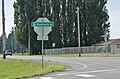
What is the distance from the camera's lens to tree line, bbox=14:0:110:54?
303 feet

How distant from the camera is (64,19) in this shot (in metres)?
98.7

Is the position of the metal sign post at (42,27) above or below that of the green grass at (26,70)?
above

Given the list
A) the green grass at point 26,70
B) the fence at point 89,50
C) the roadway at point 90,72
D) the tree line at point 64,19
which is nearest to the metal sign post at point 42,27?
the green grass at point 26,70

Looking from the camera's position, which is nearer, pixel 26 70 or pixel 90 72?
pixel 90 72

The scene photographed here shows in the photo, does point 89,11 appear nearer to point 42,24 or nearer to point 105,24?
point 105,24

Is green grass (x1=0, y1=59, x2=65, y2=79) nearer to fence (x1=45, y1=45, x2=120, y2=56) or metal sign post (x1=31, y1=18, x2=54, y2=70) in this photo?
metal sign post (x1=31, y1=18, x2=54, y2=70)

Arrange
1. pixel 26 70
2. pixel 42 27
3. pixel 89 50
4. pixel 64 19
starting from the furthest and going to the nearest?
pixel 64 19, pixel 89 50, pixel 26 70, pixel 42 27

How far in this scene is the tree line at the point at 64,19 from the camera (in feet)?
303

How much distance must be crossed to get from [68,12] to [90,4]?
6.64 metres

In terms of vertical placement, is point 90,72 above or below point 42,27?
below

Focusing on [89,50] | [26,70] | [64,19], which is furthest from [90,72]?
[64,19]

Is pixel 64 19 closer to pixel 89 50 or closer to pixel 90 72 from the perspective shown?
pixel 89 50

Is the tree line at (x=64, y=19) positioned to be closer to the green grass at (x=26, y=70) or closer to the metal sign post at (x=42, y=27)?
the green grass at (x=26, y=70)

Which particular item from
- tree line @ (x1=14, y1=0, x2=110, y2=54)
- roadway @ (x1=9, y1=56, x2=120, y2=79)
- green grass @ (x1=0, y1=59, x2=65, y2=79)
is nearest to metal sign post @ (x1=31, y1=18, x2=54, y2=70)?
green grass @ (x1=0, y1=59, x2=65, y2=79)
